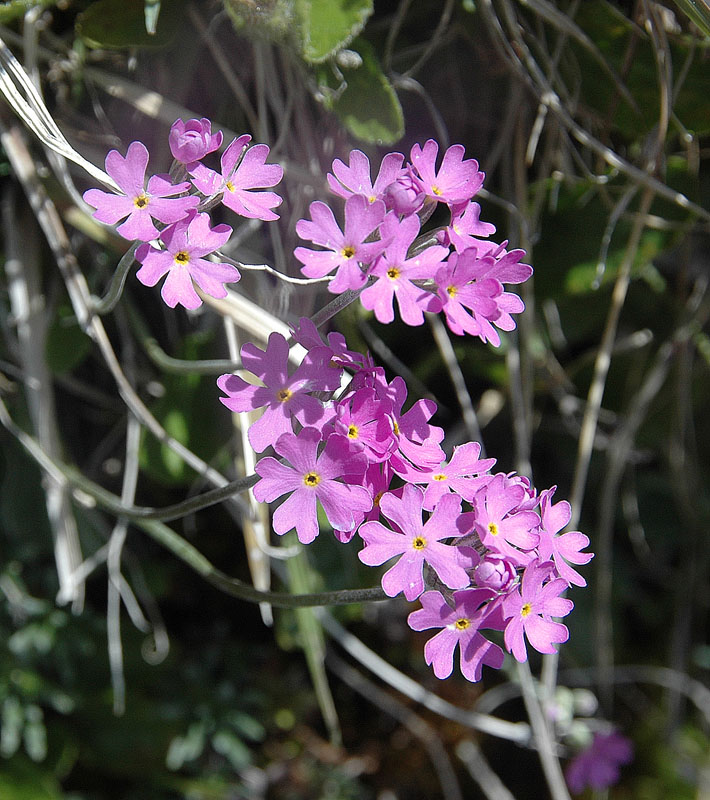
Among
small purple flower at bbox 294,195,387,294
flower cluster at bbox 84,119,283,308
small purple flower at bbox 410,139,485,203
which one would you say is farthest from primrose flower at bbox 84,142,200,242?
small purple flower at bbox 410,139,485,203

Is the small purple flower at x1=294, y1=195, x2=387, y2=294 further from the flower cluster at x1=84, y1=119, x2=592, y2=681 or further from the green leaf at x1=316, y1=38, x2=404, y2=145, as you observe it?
the green leaf at x1=316, y1=38, x2=404, y2=145

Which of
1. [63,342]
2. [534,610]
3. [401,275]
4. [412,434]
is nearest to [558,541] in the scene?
[534,610]

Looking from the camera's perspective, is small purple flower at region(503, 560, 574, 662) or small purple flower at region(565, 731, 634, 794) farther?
small purple flower at region(565, 731, 634, 794)

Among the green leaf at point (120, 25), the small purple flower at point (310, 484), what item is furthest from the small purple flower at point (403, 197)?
the green leaf at point (120, 25)

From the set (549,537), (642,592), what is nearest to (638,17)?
(549,537)

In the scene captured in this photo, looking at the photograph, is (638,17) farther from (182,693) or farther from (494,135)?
(182,693)

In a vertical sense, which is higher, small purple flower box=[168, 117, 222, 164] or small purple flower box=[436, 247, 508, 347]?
small purple flower box=[168, 117, 222, 164]

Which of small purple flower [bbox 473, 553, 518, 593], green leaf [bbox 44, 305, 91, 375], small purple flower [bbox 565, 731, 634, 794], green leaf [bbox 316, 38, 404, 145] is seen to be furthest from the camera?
small purple flower [bbox 565, 731, 634, 794]
